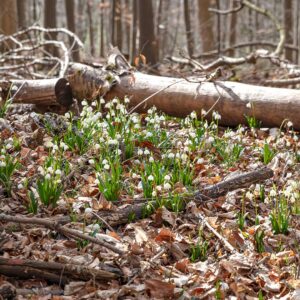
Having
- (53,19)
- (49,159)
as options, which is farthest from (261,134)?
(53,19)

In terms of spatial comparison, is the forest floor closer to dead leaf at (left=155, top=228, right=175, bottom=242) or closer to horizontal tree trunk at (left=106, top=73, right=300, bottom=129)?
dead leaf at (left=155, top=228, right=175, bottom=242)

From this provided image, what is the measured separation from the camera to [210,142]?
545 centimetres

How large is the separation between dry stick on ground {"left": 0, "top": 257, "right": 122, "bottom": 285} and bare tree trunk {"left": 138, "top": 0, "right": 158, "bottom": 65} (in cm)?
768

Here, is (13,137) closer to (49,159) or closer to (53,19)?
(49,159)

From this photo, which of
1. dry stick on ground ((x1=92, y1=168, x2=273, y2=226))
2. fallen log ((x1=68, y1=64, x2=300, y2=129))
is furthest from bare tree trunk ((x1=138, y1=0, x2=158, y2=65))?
dry stick on ground ((x1=92, y1=168, x2=273, y2=226))

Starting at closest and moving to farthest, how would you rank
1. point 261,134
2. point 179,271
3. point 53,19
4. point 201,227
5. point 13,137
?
point 179,271
point 201,227
point 13,137
point 261,134
point 53,19

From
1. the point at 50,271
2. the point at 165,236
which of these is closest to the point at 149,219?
the point at 165,236

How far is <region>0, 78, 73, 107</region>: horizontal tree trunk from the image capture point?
22.3ft

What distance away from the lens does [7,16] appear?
32.6ft

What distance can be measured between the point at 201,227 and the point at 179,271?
407 mm

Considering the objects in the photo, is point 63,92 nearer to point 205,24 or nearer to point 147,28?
point 147,28

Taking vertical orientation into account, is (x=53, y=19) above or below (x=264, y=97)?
above

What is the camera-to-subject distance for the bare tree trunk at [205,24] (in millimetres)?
12984

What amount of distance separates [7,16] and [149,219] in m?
7.24
